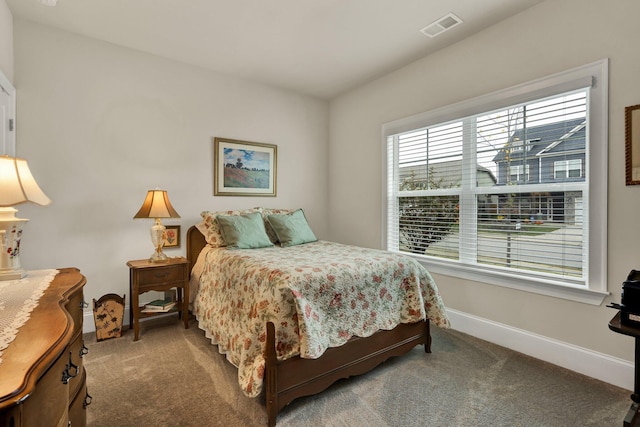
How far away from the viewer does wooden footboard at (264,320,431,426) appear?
1.72 metres

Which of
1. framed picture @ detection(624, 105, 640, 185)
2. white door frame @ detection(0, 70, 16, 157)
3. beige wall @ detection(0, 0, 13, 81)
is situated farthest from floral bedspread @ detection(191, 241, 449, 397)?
beige wall @ detection(0, 0, 13, 81)

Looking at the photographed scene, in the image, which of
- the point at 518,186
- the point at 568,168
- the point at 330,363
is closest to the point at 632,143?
the point at 568,168

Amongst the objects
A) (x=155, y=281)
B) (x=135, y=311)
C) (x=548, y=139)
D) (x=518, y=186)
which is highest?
(x=548, y=139)

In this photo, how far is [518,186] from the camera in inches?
102

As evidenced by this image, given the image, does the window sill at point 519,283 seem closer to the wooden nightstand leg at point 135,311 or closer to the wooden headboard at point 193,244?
the wooden headboard at point 193,244

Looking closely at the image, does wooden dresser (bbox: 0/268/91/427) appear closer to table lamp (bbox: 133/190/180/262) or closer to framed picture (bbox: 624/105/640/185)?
table lamp (bbox: 133/190/180/262)

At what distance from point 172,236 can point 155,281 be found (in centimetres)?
Answer: 61

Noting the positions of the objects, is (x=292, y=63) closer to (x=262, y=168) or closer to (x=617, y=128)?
(x=262, y=168)

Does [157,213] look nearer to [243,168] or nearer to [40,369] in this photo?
[243,168]

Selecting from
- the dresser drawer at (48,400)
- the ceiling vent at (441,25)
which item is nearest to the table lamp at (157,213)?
the dresser drawer at (48,400)

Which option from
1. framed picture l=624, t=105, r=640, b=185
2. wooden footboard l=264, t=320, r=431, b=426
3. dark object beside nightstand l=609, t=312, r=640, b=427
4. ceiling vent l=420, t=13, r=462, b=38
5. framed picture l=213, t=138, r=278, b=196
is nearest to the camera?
dark object beside nightstand l=609, t=312, r=640, b=427

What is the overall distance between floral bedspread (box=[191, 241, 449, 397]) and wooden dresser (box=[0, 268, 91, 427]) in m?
0.91

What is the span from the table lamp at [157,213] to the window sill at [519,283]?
2533 mm

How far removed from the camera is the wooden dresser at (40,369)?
0.65m
